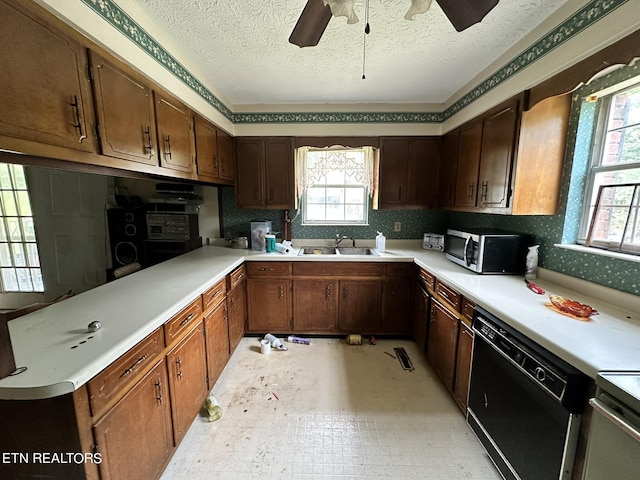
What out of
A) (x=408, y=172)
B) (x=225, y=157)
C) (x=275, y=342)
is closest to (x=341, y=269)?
(x=275, y=342)

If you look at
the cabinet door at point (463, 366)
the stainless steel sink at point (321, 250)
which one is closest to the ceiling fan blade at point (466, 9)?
the cabinet door at point (463, 366)

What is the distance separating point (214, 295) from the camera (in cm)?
198

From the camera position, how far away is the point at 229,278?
2.28m

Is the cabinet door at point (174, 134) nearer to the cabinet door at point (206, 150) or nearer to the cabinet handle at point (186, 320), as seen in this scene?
the cabinet door at point (206, 150)

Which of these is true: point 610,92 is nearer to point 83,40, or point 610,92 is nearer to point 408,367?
point 408,367

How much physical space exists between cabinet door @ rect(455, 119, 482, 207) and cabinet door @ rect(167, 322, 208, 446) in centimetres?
244

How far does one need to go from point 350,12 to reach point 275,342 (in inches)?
101

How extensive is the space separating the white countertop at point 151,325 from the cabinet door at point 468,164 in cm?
78

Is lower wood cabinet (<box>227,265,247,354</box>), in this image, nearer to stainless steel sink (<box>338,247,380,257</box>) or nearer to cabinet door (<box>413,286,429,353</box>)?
stainless steel sink (<box>338,247,380,257</box>)

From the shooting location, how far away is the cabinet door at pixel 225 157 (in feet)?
8.48

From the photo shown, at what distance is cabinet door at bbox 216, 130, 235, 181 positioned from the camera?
8.48 ft

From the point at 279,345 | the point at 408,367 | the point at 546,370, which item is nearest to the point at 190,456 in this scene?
the point at 279,345

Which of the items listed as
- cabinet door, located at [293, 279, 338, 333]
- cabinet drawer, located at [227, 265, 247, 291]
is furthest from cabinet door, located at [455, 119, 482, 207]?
cabinet drawer, located at [227, 265, 247, 291]

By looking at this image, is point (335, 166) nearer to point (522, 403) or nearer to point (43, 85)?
point (43, 85)
